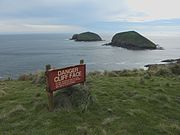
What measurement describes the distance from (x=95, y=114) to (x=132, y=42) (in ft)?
402

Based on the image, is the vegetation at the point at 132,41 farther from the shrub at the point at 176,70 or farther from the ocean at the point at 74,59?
the shrub at the point at 176,70

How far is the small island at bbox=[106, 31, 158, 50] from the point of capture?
12493 cm

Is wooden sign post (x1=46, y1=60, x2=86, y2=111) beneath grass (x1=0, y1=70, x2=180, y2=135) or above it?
above

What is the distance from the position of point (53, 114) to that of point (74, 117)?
2.62 feet

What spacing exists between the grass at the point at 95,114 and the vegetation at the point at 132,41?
11351 cm

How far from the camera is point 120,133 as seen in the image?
844cm

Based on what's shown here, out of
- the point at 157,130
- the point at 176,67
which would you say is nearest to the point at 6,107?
the point at 157,130

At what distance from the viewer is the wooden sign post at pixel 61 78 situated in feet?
32.8

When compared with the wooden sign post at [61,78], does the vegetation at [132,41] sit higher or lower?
lower

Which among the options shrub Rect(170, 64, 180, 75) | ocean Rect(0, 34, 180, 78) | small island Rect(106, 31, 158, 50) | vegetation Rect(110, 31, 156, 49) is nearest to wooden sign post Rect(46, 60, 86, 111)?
shrub Rect(170, 64, 180, 75)

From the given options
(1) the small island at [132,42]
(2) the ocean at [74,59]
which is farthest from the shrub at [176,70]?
(1) the small island at [132,42]

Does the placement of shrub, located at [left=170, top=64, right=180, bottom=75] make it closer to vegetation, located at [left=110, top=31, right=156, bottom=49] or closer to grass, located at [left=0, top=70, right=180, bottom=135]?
grass, located at [left=0, top=70, right=180, bottom=135]

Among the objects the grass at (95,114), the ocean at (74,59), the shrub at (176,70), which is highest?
the grass at (95,114)

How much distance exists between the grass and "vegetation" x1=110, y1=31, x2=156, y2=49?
114 m
